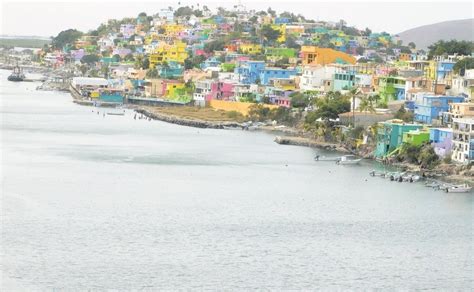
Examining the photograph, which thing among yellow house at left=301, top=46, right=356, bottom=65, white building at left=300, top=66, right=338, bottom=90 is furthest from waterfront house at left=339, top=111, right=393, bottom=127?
yellow house at left=301, top=46, right=356, bottom=65

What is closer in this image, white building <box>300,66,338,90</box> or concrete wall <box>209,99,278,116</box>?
concrete wall <box>209,99,278,116</box>

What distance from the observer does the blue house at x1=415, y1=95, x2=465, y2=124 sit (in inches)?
838

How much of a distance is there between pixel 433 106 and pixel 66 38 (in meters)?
35.3

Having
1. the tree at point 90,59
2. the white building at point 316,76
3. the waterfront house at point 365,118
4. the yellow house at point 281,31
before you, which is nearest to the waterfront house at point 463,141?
the waterfront house at point 365,118

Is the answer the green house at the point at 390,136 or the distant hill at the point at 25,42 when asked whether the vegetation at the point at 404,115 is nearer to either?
the green house at the point at 390,136

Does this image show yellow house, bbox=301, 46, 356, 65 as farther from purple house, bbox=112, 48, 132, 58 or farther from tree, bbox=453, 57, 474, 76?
purple house, bbox=112, 48, 132, 58

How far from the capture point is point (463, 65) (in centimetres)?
2411

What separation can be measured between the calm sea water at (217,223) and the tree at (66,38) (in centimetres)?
3393

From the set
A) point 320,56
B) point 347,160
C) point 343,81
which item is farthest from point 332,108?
point 320,56

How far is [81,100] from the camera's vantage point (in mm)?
33938

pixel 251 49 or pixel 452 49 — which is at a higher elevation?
pixel 452 49

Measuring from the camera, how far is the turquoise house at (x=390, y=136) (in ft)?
65.1

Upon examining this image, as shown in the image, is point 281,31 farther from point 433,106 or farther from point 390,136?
point 390,136

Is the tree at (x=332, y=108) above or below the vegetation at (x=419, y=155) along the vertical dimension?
above
